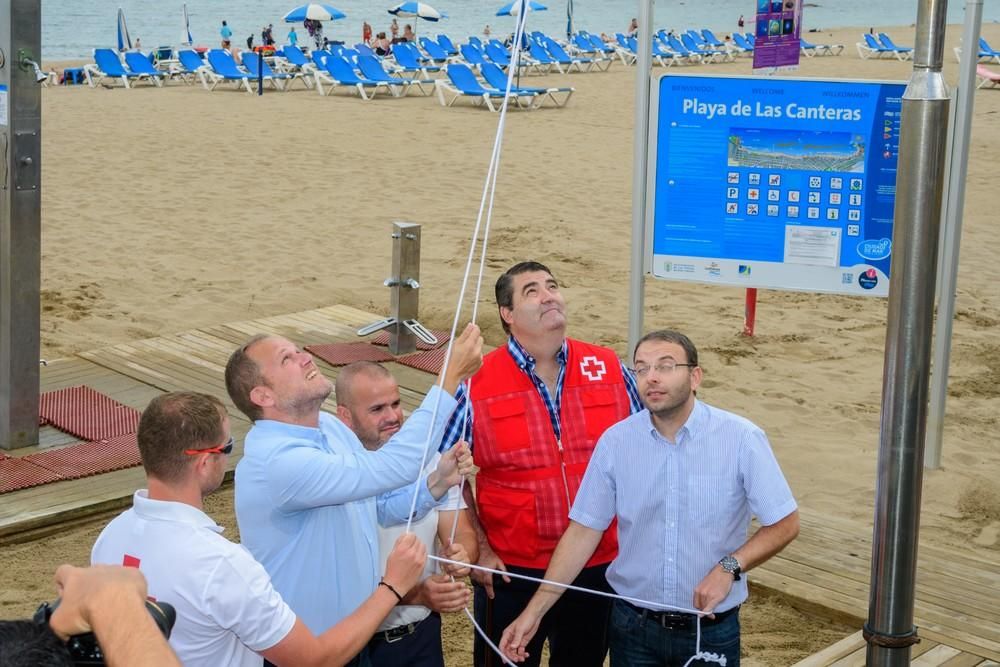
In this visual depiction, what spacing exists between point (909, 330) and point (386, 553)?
5.10ft

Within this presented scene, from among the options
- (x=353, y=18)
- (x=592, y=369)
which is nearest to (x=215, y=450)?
(x=592, y=369)

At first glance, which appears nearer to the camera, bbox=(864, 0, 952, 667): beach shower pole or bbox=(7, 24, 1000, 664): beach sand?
bbox=(864, 0, 952, 667): beach shower pole

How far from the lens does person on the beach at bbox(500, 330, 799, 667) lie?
3318 mm

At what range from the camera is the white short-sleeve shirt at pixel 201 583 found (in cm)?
254

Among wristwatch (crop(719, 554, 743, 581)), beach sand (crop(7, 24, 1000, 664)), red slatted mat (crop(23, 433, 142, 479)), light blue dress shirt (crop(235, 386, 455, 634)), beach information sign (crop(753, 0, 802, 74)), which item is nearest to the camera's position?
light blue dress shirt (crop(235, 386, 455, 634))

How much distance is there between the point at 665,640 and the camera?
3.37m

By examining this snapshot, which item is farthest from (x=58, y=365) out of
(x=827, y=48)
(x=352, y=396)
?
(x=827, y=48)

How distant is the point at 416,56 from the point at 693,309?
781 inches

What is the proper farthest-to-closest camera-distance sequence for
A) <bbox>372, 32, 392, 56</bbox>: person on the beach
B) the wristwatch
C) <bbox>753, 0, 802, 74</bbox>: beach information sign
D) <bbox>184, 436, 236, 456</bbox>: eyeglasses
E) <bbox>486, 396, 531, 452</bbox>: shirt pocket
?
<bbox>372, 32, 392, 56</bbox>: person on the beach
<bbox>753, 0, 802, 74</bbox>: beach information sign
<bbox>486, 396, 531, 452</bbox>: shirt pocket
the wristwatch
<bbox>184, 436, 236, 456</bbox>: eyeglasses

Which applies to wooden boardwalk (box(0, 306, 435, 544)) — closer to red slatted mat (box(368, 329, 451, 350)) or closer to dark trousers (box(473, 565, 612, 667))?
red slatted mat (box(368, 329, 451, 350))

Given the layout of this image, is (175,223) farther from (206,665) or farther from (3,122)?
(206,665)

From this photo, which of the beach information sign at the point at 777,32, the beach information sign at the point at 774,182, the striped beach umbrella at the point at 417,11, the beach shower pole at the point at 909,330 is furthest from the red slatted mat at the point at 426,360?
the striped beach umbrella at the point at 417,11

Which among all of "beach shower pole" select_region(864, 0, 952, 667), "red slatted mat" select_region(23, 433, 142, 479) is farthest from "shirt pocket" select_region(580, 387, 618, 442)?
"red slatted mat" select_region(23, 433, 142, 479)

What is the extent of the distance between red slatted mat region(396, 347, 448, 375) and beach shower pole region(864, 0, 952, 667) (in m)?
4.94
